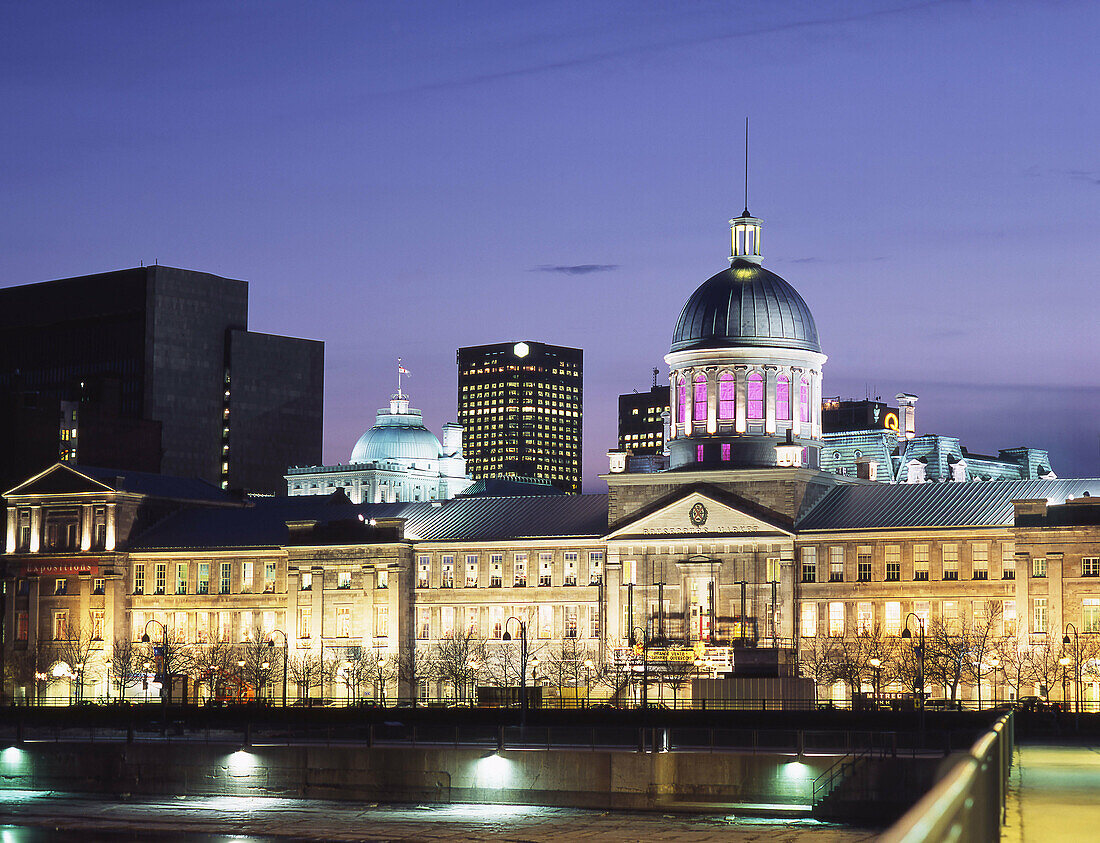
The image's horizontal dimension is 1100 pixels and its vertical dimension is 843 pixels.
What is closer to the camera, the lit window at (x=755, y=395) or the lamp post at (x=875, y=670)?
the lamp post at (x=875, y=670)

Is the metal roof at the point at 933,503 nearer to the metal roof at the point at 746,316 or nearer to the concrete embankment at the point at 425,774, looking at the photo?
the metal roof at the point at 746,316

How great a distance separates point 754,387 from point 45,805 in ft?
230

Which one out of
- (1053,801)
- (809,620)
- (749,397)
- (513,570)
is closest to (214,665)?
(513,570)

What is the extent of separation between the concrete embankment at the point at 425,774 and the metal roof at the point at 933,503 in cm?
5509

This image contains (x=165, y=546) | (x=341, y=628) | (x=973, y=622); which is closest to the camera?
(x=973, y=622)

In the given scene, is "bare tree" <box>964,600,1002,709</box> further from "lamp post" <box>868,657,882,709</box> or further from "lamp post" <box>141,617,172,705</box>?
"lamp post" <box>141,617,172,705</box>

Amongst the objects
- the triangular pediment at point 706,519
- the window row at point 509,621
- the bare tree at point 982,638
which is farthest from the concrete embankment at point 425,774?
the triangular pediment at point 706,519

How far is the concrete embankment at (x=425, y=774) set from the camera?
8362cm

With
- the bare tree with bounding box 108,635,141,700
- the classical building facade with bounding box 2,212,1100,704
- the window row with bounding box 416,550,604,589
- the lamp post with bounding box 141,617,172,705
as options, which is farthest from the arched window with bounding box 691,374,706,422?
the bare tree with bounding box 108,635,141,700

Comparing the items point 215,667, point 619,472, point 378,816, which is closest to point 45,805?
point 378,816

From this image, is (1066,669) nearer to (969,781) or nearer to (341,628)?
(341,628)

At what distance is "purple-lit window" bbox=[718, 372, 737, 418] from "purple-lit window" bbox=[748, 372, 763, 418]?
1.30m

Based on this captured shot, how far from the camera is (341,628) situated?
15275 cm

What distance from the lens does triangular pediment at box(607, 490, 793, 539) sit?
14100 centimetres
